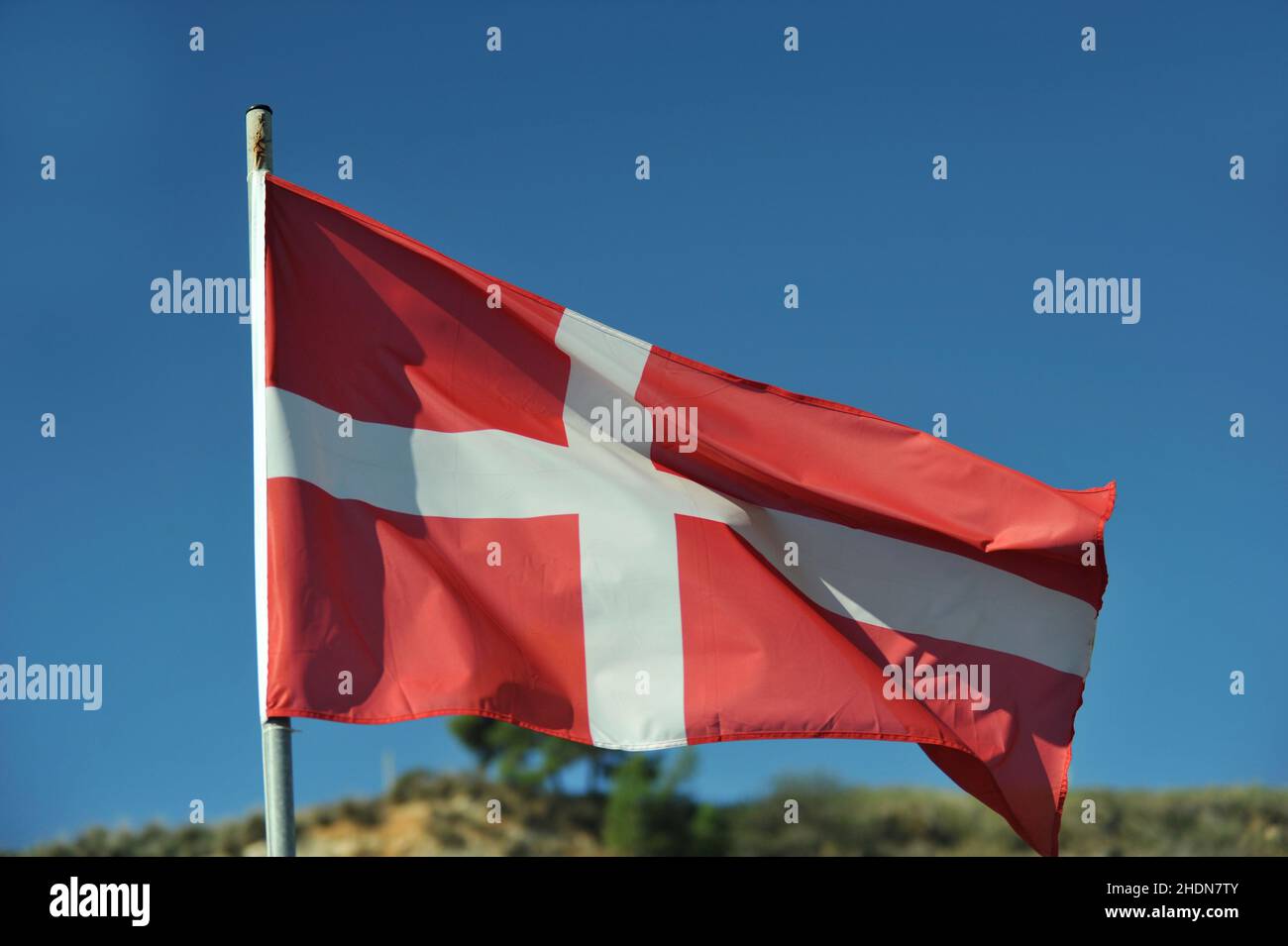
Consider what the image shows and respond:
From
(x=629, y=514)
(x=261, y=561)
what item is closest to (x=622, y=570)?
(x=629, y=514)

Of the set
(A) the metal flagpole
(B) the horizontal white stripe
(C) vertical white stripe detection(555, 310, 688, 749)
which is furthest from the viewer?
(C) vertical white stripe detection(555, 310, 688, 749)

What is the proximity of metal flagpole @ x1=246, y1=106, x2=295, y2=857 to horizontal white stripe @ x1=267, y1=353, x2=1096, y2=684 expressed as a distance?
1.05 ft

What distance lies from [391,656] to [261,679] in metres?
0.61

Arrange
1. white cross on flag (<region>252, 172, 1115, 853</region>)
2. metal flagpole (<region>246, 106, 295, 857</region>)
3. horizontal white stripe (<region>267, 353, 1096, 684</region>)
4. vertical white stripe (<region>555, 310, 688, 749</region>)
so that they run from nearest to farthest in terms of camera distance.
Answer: metal flagpole (<region>246, 106, 295, 857</region>)
white cross on flag (<region>252, 172, 1115, 853</region>)
horizontal white stripe (<region>267, 353, 1096, 684</region>)
vertical white stripe (<region>555, 310, 688, 749</region>)

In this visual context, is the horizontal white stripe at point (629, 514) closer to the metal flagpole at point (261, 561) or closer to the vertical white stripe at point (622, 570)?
the vertical white stripe at point (622, 570)

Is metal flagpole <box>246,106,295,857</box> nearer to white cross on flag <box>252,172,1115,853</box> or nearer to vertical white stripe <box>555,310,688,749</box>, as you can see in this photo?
white cross on flag <box>252,172,1115,853</box>

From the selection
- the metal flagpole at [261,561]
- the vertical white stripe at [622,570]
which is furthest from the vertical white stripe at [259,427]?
the vertical white stripe at [622,570]

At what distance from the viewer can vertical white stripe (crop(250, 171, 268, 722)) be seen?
6.37m

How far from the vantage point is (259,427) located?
22.4 feet

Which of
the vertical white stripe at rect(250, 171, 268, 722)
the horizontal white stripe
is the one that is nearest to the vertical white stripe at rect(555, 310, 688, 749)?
the horizontal white stripe

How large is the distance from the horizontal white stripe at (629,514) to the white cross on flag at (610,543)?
0.05 ft

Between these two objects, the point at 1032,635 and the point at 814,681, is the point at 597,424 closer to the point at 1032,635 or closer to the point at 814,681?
the point at 814,681

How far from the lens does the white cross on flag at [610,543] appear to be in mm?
6820

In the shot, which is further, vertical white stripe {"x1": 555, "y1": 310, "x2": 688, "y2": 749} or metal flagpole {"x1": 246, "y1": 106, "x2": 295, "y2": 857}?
vertical white stripe {"x1": 555, "y1": 310, "x2": 688, "y2": 749}
